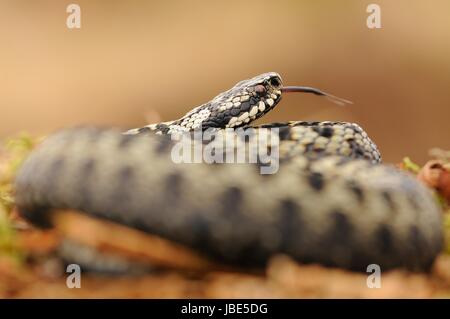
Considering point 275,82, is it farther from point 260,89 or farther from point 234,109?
point 234,109

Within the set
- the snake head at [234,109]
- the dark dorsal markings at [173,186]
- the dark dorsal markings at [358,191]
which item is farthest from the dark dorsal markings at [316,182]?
the snake head at [234,109]

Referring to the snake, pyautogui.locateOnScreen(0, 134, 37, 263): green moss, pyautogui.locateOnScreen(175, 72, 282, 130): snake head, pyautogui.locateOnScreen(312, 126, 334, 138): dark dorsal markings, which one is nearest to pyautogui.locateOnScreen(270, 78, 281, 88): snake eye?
pyautogui.locateOnScreen(175, 72, 282, 130): snake head

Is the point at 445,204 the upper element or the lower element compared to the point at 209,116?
lower

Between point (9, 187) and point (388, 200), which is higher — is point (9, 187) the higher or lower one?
the higher one

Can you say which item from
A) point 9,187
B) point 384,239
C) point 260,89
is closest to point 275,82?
point 260,89

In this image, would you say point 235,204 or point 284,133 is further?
point 284,133

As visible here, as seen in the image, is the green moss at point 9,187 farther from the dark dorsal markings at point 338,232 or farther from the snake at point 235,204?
the dark dorsal markings at point 338,232

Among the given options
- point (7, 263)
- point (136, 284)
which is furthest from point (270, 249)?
point (7, 263)
